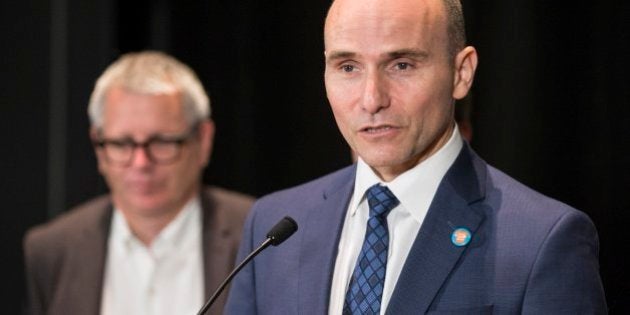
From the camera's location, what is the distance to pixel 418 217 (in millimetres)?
2047

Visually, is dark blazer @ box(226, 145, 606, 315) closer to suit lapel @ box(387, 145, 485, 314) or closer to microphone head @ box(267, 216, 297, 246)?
suit lapel @ box(387, 145, 485, 314)

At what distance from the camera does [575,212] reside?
6.27 feet

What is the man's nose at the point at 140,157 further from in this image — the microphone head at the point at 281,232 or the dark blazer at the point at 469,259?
the microphone head at the point at 281,232

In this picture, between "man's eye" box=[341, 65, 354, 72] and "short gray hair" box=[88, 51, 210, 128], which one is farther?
"short gray hair" box=[88, 51, 210, 128]

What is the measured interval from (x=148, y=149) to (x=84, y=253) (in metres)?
0.39

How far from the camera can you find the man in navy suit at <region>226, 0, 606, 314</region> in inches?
74.5

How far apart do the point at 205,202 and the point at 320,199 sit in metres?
1.54

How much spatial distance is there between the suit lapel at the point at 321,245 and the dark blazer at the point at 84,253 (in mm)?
1324

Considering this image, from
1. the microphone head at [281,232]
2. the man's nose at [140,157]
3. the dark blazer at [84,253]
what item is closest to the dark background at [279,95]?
the dark blazer at [84,253]

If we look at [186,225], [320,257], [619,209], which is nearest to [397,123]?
[320,257]

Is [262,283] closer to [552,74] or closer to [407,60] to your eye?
[407,60]

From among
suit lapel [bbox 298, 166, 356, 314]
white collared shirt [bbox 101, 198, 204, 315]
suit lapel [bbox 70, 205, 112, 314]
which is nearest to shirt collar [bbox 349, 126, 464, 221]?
suit lapel [bbox 298, 166, 356, 314]

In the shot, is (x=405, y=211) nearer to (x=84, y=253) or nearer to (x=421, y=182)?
(x=421, y=182)

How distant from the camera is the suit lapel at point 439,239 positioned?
193 cm
